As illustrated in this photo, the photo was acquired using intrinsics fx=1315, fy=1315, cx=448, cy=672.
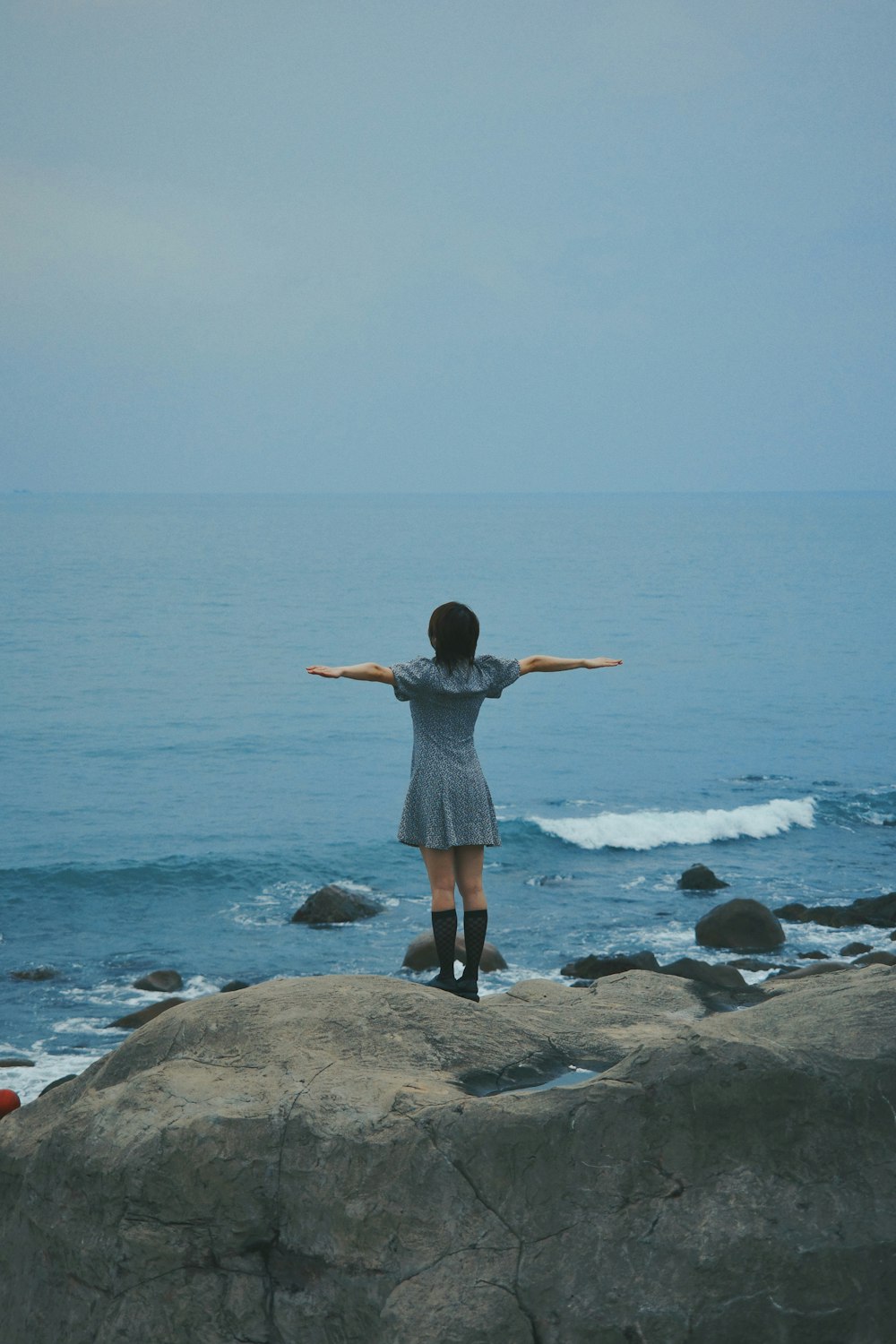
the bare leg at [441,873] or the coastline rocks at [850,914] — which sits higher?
the bare leg at [441,873]

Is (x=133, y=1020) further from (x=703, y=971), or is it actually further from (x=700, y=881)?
(x=700, y=881)

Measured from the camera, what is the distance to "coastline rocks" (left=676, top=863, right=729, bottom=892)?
2322 centimetres

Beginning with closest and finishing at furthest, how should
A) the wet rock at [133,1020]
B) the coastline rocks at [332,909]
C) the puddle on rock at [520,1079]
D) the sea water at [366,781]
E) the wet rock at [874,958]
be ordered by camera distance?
the puddle on rock at [520,1079] → the wet rock at [133,1020] → the wet rock at [874,958] → the sea water at [366,781] → the coastline rocks at [332,909]

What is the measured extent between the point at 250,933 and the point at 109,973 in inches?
114

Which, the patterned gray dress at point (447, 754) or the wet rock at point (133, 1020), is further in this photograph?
the wet rock at point (133, 1020)

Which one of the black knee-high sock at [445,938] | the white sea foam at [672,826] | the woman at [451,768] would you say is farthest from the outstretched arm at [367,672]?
the white sea foam at [672,826]

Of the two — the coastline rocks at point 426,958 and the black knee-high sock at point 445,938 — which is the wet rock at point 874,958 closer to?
the coastline rocks at point 426,958

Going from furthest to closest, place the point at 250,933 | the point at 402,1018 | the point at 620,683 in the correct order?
the point at 620,683 < the point at 250,933 < the point at 402,1018

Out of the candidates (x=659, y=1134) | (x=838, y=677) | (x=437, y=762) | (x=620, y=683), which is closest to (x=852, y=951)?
(x=437, y=762)

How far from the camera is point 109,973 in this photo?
18766 mm

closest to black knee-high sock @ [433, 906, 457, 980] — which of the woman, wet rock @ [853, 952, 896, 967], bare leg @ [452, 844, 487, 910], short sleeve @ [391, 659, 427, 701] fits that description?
the woman

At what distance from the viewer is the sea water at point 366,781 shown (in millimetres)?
20344

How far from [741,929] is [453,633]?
41.8 ft

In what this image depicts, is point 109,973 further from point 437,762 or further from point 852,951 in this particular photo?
point 437,762
